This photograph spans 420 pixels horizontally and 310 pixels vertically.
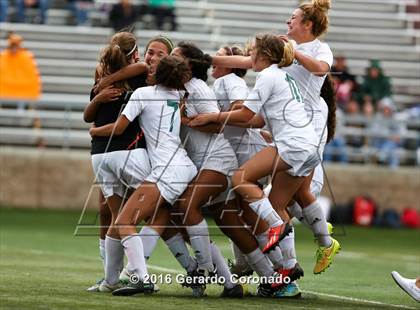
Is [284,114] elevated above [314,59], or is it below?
below

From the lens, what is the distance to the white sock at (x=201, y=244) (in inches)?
371

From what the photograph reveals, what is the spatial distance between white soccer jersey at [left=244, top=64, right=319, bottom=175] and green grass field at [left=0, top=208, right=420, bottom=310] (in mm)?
1191

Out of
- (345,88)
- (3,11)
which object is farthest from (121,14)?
(345,88)

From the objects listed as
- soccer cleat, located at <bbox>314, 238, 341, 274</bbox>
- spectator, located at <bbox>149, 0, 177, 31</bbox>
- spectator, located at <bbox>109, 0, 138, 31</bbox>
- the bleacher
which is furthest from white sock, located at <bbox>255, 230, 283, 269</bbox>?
spectator, located at <bbox>149, 0, 177, 31</bbox>

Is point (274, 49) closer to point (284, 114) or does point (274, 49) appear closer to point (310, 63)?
point (310, 63)

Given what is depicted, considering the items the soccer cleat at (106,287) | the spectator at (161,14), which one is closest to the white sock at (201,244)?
the soccer cleat at (106,287)

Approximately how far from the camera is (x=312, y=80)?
394 inches

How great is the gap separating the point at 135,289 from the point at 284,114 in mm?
1815

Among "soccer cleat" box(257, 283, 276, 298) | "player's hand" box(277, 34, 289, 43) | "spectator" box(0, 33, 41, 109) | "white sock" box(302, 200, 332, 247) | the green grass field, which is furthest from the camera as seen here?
"spectator" box(0, 33, 41, 109)

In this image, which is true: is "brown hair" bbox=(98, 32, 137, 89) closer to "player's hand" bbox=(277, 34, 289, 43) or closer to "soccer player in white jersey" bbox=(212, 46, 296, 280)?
"soccer player in white jersey" bbox=(212, 46, 296, 280)

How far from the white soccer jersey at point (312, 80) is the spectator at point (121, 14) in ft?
45.5

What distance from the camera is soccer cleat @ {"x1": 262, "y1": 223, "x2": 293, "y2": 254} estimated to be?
30.0 ft

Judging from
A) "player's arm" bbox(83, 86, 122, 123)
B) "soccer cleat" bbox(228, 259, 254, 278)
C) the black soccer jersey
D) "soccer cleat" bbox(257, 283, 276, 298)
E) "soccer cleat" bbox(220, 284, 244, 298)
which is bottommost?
"soccer cleat" bbox(228, 259, 254, 278)

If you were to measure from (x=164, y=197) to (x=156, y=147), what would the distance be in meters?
0.42
